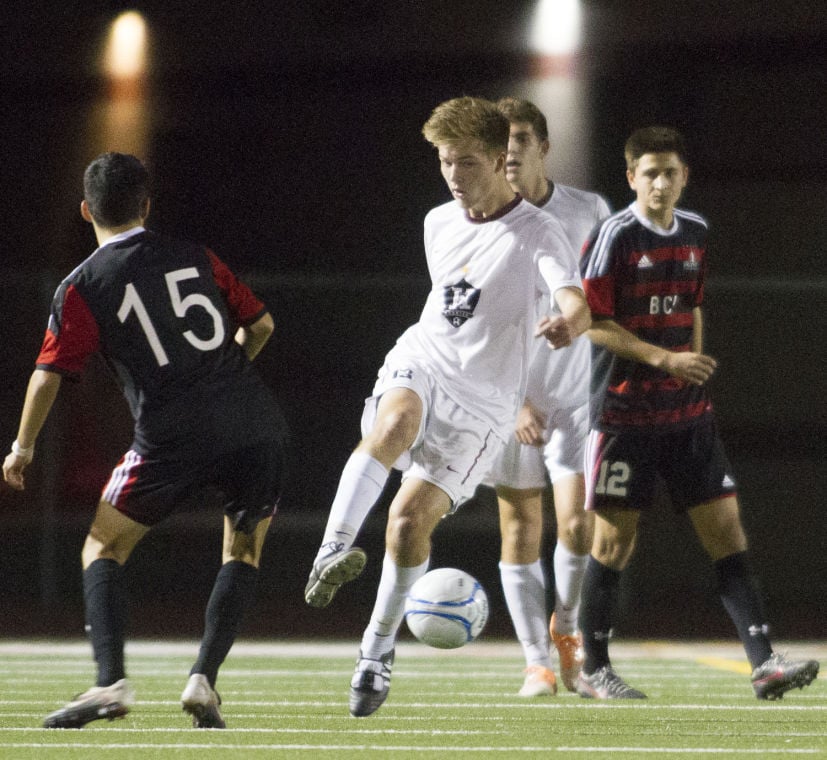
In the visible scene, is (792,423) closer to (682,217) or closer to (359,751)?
(682,217)

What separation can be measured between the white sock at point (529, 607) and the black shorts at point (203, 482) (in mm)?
1552

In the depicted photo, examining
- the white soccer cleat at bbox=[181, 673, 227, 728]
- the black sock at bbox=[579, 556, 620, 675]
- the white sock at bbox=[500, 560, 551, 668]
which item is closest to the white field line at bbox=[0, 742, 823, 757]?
the white soccer cleat at bbox=[181, 673, 227, 728]

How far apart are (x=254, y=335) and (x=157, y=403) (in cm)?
42

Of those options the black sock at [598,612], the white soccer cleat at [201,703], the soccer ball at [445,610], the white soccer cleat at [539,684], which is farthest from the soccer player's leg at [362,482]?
the white soccer cleat at [539,684]

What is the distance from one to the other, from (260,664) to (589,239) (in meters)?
3.02

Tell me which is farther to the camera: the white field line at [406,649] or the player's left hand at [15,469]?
the white field line at [406,649]

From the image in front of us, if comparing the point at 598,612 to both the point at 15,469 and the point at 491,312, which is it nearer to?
the point at 491,312

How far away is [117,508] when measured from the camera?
457cm

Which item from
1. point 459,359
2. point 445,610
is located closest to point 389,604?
point 445,610

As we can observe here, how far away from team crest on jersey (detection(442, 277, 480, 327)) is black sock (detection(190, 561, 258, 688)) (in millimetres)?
1046

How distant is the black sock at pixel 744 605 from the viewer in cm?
545

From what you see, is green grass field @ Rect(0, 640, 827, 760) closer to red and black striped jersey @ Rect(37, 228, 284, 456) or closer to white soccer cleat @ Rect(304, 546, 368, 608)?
white soccer cleat @ Rect(304, 546, 368, 608)

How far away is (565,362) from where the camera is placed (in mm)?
6117

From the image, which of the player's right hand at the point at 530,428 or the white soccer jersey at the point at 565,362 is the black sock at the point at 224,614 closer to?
the player's right hand at the point at 530,428
